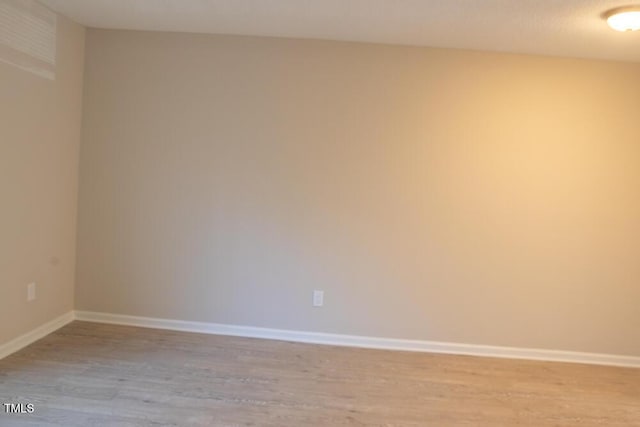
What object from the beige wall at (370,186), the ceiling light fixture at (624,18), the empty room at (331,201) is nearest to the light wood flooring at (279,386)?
the empty room at (331,201)

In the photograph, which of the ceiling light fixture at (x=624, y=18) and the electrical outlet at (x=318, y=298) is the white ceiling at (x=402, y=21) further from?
the electrical outlet at (x=318, y=298)

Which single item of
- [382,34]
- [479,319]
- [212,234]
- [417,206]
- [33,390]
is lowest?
[33,390]

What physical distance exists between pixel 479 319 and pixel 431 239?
2.25 feet

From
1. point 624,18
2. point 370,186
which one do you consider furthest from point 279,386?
point 624,18

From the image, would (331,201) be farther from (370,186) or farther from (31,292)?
(31,292)

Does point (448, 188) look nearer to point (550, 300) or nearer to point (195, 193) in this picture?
point (550, 300)

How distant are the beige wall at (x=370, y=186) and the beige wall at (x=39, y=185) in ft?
0.47

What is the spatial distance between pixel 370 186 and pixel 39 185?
7.40ft

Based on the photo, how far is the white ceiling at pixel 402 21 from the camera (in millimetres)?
2688

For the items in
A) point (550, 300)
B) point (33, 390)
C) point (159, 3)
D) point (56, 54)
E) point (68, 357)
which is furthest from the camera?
point (550, 300)

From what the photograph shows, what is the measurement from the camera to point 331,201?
364cm

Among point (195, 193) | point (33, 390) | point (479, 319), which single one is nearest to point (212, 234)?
point (195, 193)

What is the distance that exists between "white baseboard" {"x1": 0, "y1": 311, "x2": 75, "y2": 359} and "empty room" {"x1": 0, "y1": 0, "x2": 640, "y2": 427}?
0.01 meters

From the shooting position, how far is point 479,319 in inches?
143
